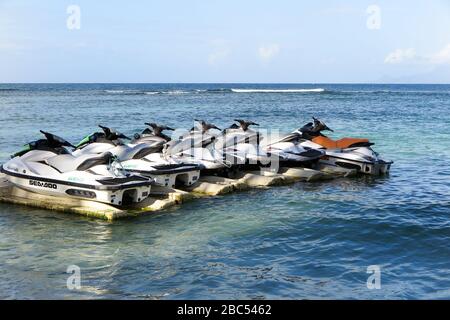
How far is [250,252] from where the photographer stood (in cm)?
975

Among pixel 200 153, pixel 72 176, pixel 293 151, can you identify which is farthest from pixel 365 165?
pixel 72 176

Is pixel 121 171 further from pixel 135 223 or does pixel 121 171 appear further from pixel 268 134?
pixel 268 134

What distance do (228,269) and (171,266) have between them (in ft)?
3.08

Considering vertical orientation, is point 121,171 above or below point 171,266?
above

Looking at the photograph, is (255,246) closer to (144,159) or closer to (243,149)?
(144,159)

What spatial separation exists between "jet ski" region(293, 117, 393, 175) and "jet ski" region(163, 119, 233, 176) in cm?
332

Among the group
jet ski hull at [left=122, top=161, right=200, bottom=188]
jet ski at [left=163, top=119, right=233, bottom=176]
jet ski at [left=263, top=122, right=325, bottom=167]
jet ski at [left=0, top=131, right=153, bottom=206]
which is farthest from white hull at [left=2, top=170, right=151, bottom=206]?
jet ski at [left=263, top=122, right=325, bottom=167]

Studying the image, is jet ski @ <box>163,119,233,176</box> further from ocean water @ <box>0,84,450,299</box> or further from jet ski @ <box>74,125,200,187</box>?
ocean water @ <box>0,84,450,299</box>

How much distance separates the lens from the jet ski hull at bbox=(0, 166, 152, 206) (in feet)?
39.2

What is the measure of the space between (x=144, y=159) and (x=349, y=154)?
700cm

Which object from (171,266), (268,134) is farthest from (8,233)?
(268,134)

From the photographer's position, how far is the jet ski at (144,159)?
13.9 meters

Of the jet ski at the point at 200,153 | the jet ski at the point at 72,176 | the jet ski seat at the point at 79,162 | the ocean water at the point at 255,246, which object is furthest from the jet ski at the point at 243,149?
the jet ski seat at the point at 79,162

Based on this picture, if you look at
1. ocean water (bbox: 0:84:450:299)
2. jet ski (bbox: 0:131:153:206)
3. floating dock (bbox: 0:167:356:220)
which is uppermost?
jet ski (bbox: 0:131:153:206)
